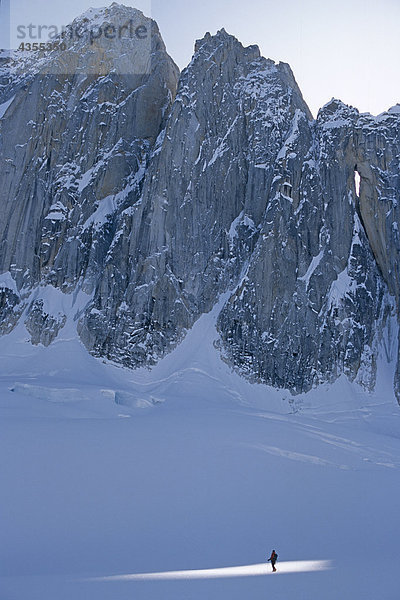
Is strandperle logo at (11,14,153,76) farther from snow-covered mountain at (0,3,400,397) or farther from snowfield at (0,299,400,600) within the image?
snowfield at (0,299,400,600)

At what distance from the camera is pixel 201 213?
49.8 m

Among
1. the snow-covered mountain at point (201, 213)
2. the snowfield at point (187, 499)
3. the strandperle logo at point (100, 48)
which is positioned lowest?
the snowfield at point (187, 499)

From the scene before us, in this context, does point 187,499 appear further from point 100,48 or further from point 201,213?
point 100,48

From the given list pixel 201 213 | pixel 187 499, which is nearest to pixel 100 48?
pixel 201 213

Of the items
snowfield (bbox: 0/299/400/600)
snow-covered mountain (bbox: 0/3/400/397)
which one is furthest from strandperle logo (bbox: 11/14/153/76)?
snowfield (bbox: 0/299/400/600)

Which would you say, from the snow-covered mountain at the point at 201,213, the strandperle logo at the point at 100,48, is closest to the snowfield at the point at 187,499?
the snow-covered mountain at the point at 201,213

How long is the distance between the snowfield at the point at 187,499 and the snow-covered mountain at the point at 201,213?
28.2 ft

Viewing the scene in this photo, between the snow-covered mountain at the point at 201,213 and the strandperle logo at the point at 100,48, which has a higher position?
the strandperle logo at the point at 100,48

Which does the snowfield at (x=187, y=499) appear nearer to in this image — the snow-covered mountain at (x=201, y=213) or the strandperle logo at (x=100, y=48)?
the snow-covered mountain at (x=201, y=213)

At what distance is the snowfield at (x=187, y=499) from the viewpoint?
1151 centimetres

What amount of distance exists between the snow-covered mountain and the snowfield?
28.2ft

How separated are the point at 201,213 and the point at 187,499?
3546cm

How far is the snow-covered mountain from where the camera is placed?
44219mm

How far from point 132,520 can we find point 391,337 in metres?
33.6
